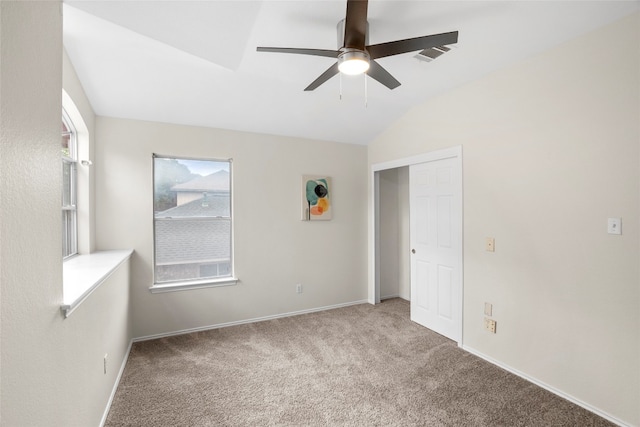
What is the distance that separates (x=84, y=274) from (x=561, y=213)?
343 cm

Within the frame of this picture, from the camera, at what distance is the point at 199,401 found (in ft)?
7.52

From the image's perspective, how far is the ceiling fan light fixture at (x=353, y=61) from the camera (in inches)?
69.6

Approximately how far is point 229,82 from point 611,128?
10.0 ft

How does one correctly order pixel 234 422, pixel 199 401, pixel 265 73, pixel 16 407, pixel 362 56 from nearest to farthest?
1. pixel 16 407
2. pixel 362 56
3. pixel 234 422
4. pixel 199 401
5. pixel 265 73

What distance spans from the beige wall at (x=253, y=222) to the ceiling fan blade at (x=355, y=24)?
240 centimetres

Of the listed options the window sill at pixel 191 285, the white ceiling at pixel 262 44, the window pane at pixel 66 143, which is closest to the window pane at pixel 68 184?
the window pane at pixel 66 143

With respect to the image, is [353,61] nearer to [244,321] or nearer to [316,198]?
[316,198]

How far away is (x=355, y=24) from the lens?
164 cm

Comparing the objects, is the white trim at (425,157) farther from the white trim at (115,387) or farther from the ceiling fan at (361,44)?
the white trim at (115,387)

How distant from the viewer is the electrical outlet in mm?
2864

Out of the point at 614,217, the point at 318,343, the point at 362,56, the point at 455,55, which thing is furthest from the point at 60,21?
the point at 614,217

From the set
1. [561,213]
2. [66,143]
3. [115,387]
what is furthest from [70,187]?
[561,213]

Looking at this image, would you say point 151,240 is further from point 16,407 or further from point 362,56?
point 362,56

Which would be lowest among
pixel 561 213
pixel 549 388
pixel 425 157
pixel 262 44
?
pixel 549 388
